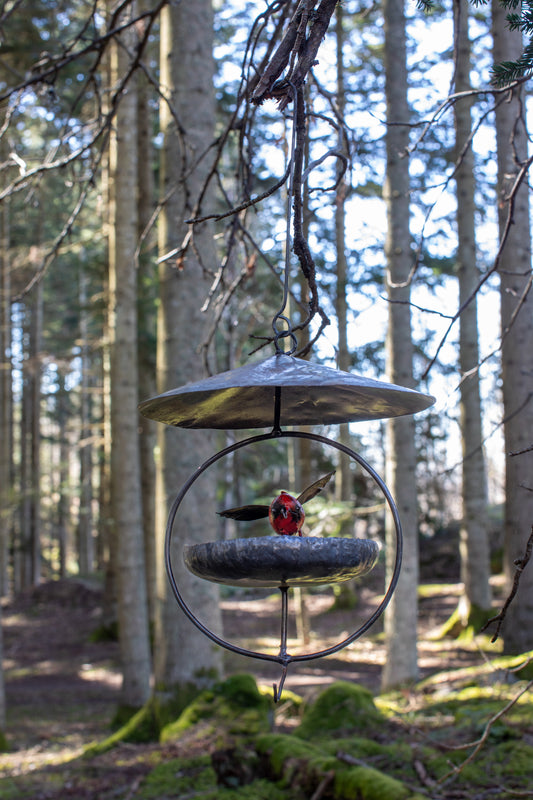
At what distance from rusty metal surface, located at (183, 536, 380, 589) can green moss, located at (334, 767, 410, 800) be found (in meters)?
2.61

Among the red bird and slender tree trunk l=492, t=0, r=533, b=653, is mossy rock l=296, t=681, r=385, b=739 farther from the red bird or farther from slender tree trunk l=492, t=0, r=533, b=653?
the red bird

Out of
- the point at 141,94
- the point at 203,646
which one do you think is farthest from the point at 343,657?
the point at 141,94

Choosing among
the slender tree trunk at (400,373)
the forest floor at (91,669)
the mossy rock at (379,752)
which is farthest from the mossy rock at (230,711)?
the slender tree trunk at (400,373)

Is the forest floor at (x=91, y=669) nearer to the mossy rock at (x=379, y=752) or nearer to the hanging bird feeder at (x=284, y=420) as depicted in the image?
the mossy rock at (x=379, y=752)

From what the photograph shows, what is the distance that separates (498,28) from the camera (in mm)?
8289

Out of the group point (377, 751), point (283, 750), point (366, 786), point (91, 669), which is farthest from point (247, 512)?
point (91, 669)

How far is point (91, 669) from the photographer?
1340 centimetres

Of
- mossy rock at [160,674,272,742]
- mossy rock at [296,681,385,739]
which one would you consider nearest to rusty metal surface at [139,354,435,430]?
mossy rock at [160,674,272,742]

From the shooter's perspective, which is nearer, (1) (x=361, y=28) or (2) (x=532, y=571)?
(2) (x=532, y=571)

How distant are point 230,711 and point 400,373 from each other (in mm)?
4241

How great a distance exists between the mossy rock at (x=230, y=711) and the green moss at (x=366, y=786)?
1.20 meters

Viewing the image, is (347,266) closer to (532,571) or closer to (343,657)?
(343,657)

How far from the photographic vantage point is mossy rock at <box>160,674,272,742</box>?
5398mm

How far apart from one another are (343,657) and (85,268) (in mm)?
9420
